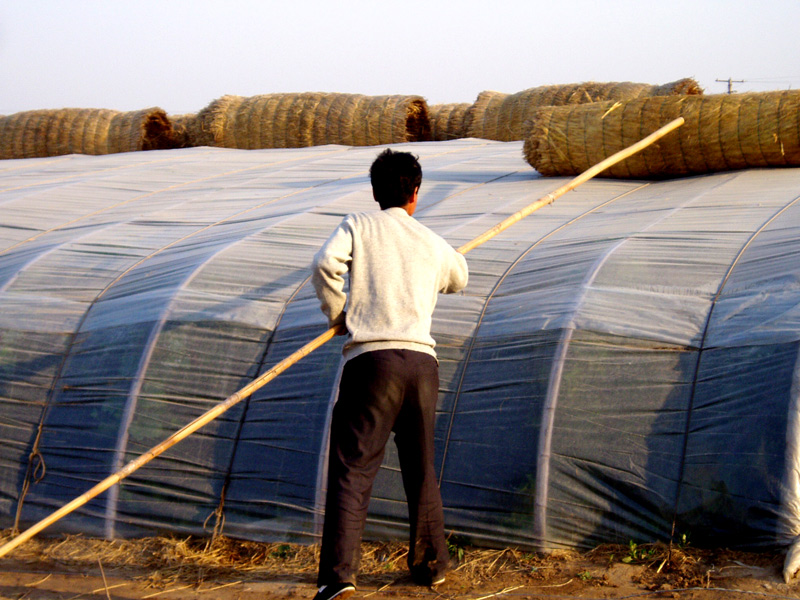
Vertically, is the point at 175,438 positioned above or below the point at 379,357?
below

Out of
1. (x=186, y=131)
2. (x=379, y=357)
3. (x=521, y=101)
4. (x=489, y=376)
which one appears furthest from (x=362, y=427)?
(x=186, y=131)

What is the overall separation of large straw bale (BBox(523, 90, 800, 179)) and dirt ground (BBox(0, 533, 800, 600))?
373 centimetres

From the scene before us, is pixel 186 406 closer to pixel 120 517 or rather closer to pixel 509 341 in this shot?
pixel 120 517

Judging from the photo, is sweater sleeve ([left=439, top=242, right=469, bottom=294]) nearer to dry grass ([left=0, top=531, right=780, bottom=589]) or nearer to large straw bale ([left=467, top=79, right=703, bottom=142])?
dry grass ([left=0, top=531, right=780, bottom=589])

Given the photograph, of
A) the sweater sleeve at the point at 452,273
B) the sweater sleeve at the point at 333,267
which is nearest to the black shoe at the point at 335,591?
the sweater sleeve at the point at 333,267

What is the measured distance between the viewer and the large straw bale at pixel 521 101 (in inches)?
446

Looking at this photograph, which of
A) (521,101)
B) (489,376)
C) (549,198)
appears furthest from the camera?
(521,101)

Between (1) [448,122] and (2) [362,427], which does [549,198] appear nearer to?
(2) [362,427]

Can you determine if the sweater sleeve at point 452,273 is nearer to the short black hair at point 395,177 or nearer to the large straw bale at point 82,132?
the short black hair at point 395,177

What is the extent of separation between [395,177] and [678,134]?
12.6ft

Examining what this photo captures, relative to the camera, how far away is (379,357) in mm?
3078

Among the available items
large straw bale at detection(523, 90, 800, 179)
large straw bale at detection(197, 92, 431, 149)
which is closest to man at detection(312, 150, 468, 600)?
large straw bale at detection(523, 90, 800, 179)

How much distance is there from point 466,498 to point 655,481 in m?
0.85

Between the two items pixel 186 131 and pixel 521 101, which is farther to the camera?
pixel 186 131
